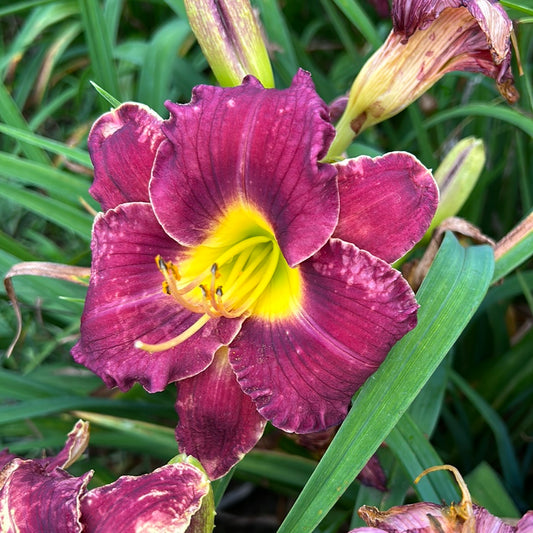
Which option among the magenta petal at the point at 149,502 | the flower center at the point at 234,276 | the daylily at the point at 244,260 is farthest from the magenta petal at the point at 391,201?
the magenta petal at the point at 149,502

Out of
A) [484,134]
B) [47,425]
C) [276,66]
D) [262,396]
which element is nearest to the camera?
[262,396]

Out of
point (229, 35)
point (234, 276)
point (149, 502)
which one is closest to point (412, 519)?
point (149, 502)

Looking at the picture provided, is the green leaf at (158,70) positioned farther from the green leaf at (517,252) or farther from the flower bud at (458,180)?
the green leaf at (517,252)

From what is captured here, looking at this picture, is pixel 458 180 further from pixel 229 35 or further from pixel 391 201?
pixel 229 35

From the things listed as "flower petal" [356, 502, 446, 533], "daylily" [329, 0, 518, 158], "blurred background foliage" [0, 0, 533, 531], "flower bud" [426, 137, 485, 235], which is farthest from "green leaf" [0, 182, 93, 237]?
"flower petal" [356, 502, 446, 533]

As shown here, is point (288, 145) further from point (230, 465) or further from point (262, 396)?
point (230, 465)

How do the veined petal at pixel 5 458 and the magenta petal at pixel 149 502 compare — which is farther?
the veined petal at pixel 5 458

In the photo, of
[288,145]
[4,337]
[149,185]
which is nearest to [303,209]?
[288,145]
